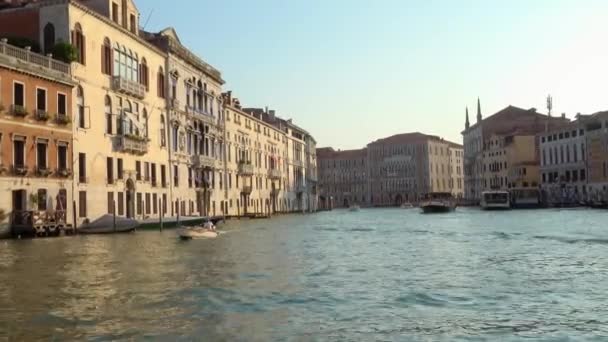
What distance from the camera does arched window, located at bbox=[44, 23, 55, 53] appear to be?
30.9m

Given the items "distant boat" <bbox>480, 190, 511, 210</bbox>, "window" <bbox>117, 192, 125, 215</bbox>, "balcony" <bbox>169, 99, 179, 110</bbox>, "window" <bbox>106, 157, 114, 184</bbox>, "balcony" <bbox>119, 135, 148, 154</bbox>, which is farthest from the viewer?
"distant boat" <bbox>480, 190, 511, 210</bbox>

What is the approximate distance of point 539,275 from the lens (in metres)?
14.2

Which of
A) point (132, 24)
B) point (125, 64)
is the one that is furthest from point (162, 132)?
point (132, 24)

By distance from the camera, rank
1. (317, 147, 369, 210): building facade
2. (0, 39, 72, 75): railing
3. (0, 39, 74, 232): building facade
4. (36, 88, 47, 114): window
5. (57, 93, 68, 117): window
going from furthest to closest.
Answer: (317, 147, 369, 210): building facade < (57, 93, 68, 117): window < (36, 88, 47, 114): window < (0, 39, 72, 75): railing < (0, 39, 74, 232): building facade

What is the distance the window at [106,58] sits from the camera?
33.7 m

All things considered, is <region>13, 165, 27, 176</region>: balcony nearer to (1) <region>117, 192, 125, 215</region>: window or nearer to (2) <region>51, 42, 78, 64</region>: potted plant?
(2) <region>51, 42, 78, 64</region>: potted plant

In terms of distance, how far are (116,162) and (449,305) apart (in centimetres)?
2659

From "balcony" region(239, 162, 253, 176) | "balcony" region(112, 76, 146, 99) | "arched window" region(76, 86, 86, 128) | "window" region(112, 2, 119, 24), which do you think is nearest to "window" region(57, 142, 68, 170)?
"arched window" region(76, 86, 86, 128)

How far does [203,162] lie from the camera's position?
157 ft

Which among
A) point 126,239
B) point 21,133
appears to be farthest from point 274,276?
point 21,133

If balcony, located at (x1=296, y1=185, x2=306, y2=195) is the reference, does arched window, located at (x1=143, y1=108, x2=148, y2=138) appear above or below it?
above

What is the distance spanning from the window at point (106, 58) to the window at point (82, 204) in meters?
6.22

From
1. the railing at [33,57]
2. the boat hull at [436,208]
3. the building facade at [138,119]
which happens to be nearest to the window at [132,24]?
the building facade at [138,119]

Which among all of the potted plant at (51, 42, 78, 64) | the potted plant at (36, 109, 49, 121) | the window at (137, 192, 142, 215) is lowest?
the window at (137, 192, 142, 215)
